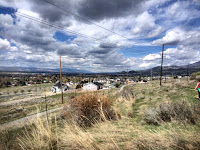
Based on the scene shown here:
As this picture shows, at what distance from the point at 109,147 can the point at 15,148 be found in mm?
2765

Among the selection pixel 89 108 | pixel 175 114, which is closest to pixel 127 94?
pixel 89 108

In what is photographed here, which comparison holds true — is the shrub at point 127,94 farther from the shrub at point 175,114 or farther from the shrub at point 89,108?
the shrub at point 175,114

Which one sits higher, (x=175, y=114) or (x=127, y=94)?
(x=175, y=114)

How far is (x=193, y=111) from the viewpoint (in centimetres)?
474

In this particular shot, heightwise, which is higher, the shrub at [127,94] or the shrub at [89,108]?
the shrub at [89,108]

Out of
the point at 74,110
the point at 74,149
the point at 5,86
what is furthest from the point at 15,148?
the point at 5,86

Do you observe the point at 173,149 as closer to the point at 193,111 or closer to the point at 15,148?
the point at 193,111

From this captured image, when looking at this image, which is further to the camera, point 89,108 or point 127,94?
point 127,94

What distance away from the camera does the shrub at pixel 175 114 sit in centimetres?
462

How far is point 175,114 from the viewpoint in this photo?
493 centimetres

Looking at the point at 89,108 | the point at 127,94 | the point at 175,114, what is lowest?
the point at 127,94

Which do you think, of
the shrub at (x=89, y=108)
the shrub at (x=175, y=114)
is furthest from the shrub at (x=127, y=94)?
the shrub at (x=175, y=114)

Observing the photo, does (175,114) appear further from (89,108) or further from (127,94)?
(127,94)

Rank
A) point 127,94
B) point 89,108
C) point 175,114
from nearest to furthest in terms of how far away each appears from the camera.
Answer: point 175,114
point 89,108
point 127,94
